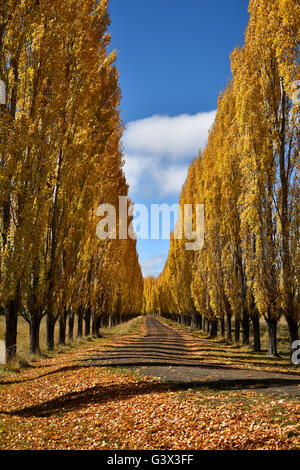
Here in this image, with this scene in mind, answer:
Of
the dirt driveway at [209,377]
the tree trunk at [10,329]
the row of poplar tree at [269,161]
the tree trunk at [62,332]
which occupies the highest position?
the row of poplar tree at [269,161]

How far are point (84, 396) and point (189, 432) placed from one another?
3.07 meters

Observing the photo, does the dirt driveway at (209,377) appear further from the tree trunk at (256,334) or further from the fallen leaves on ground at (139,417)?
the tree trunk at (256,334)

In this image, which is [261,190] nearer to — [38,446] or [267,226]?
[267,226]

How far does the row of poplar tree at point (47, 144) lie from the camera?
957 centimetres

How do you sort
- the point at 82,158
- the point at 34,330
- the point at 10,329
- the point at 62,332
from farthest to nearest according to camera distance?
the point at 62,332, the point at 82,158, the point at 34,330, the point at 10,329

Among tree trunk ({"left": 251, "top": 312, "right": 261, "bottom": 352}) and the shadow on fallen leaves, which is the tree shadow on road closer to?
the shadow on fallen leaves

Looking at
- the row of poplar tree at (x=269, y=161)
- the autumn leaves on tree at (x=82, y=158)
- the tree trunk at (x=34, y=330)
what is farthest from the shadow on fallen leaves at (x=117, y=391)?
the tree trunk at (x=34, y=330)

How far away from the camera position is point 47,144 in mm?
11164

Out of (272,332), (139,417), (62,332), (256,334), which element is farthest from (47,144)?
(256,334)

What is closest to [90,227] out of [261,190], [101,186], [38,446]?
[101,186]

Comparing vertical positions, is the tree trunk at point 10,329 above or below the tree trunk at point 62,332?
above

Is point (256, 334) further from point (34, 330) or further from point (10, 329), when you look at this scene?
point (10, 329)

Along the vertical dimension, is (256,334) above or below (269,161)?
below

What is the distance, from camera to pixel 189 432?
16.2 ft
